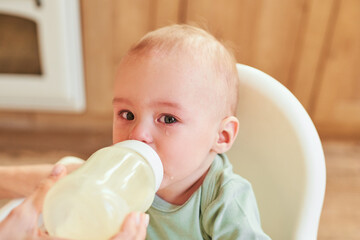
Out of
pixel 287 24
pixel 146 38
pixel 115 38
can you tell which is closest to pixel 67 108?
pixel 115 38

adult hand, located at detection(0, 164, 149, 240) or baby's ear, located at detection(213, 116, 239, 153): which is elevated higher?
baby's ear, located at detection(213, 116, 239, 153)

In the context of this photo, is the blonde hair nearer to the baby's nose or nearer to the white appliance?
the baby's nose

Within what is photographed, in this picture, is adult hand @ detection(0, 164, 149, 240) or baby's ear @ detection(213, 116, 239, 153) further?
baby's ear @ detection(213, 116, 239, 153)

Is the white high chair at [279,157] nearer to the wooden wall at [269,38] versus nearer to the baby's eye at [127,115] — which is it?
the baby's eye at [127,115]

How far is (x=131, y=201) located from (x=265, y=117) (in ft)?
1.10

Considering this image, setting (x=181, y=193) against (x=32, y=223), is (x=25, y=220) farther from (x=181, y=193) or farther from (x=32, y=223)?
(x=181, y=193)

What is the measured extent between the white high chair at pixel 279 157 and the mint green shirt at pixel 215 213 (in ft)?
0.26

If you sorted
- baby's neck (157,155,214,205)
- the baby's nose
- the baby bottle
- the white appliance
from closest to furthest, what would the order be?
the baby bottle
the baby's nose
baby's neck (157,155,214,205)
the white appliance

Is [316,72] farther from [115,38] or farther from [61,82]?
[61,82]

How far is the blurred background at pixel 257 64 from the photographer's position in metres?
1.51

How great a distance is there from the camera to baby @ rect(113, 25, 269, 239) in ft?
2.00

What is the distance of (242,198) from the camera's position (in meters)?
0.64

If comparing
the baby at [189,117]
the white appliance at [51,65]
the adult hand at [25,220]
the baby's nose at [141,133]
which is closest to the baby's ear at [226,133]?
the baby at [189,117]

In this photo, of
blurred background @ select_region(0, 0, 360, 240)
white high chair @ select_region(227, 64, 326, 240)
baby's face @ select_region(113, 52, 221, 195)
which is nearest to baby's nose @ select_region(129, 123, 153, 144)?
baby's face @ select_region(113, 52, 221, 195)
